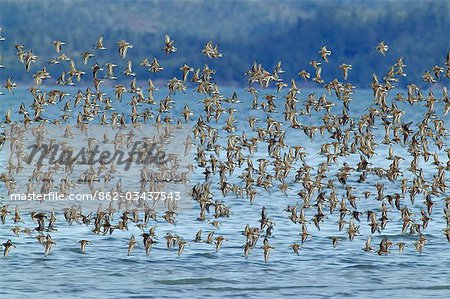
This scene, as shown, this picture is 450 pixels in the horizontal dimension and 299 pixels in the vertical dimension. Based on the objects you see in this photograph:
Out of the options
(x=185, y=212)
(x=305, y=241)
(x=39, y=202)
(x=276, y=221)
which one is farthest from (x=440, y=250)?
(x=39, y=202)

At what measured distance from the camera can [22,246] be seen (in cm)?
3462

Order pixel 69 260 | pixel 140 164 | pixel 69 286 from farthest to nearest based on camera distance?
pixel 140 164, pixel 69 260, pixel 69 286

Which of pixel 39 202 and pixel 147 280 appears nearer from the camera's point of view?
pixel 147 280

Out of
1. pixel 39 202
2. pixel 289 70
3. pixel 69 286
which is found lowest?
pixel 69 286

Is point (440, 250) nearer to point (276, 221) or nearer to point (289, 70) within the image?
point (276, 221)

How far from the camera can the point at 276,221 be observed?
40.2 metres

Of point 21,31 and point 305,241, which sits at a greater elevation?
point 21,31

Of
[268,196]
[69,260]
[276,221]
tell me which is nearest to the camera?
[69,260]

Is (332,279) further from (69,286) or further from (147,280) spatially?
(69,286)

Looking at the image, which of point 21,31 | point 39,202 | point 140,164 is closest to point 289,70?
point 21,31

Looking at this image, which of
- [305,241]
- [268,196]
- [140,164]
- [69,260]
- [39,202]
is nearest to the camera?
[69,260]

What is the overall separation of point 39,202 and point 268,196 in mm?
9183

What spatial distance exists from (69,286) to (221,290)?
3909mm

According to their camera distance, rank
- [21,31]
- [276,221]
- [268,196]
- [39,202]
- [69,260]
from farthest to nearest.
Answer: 1. [21,31]
2. [268,196]
3. [39,202]
4. [276,221]
5. [69,260]
